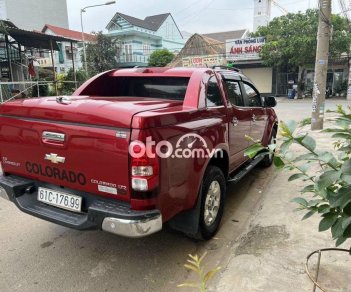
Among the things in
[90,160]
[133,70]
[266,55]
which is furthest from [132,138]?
[266,55]

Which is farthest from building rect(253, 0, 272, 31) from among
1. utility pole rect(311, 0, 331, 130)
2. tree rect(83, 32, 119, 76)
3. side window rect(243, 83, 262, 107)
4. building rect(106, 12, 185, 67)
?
side window rect(243, 83, 262, 107)

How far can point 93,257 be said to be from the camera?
335cm

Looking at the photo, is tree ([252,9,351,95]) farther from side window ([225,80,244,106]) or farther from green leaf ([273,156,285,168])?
green leaf ([273,156,285,168])

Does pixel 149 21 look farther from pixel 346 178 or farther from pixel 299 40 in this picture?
pixel 346 178

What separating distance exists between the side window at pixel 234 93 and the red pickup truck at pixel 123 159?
16.3 inches

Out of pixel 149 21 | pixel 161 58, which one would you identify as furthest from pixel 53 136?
pixel 149 21

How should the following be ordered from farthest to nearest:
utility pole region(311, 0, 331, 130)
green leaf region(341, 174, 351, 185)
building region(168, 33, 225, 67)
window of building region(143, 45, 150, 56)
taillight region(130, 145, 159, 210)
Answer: window of building region(143, 45, 150, 56)
building region(168, 33, 225, 67)
utility pole region(311, 0, 331, 130)
taillight region(130, 145, 159, 210)
green leaf region(341, 174, 351, 185)

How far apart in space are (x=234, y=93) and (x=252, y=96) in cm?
86

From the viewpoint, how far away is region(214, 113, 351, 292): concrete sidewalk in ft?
8.93

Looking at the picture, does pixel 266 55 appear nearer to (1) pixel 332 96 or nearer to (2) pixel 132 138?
(1) pixel 332 96

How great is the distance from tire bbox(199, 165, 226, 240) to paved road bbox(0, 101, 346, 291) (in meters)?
0.16

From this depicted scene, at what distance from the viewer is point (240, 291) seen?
266cm

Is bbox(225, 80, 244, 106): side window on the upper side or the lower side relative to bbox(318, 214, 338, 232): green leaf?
upper

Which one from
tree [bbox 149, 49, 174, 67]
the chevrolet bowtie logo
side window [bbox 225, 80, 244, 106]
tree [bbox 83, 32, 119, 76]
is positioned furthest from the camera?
tree [bbox 149, 49, 174, 67]
